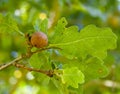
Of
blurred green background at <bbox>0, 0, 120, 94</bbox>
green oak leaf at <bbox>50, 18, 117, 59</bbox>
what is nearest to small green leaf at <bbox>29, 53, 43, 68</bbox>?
green oak leaf at <bbox>50, 18, 117, 59</bbox>

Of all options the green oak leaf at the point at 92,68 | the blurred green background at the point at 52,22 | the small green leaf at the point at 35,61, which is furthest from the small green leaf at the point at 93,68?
the blurred green background at the point at 52,22

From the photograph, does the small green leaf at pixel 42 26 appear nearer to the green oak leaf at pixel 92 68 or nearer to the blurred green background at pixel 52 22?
the green oak leaf at pixel 92 68

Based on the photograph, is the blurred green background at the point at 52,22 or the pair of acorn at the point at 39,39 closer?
the pair of acorn at the point at 39,39

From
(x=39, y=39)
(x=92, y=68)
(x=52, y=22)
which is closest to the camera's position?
(x=39, y=39)

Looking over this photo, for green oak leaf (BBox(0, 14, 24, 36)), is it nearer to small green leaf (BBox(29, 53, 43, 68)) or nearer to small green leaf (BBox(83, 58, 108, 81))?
small green leaf (BBox(29, 53, 43, 68))

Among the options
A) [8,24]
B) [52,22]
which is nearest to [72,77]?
[8,24]

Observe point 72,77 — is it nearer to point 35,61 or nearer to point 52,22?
point 35,61
